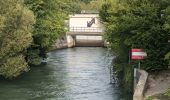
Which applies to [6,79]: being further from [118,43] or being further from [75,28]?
[75,28]

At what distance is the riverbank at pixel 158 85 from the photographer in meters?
24.5

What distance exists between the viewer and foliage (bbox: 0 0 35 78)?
1522 inches

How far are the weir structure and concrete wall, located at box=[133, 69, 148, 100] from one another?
170ft

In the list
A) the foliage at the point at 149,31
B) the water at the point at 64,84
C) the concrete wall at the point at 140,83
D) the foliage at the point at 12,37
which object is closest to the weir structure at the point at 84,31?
the water at the point at 64,84

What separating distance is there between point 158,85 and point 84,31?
56.0 meters

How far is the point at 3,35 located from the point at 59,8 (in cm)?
1813

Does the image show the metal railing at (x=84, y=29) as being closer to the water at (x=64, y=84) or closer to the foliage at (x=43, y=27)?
the water at (x=64, y=84)

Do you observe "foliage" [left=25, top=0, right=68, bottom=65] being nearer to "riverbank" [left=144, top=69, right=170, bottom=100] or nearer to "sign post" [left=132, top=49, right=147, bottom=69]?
"sign post" [left=132, top=49, right=147, bottom=69]

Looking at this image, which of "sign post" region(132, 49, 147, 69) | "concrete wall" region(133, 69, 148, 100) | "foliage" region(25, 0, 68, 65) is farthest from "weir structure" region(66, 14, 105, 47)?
"concrete wall" region(133, 69, 148, 100)

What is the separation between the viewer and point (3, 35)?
3900 cm

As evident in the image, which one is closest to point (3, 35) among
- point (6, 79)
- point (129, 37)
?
point (6, 79)

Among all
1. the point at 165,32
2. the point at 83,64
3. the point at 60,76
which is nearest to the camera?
the point at 165,32

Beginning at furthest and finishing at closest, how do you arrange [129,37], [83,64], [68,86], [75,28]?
[75,28], [83,64], [68,86], [129,37]

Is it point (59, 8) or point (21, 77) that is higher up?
point (59, 8)
